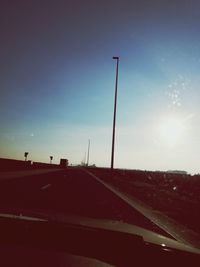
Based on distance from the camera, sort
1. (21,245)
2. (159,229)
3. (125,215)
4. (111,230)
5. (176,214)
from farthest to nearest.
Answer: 1. (176,214)
2. (125,215)
3. (159,229)
4. (111,230)
5. (21,245)

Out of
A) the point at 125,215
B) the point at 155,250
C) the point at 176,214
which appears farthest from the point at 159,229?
the point at 155,250

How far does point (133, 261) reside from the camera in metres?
3.08

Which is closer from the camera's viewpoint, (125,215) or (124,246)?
(124,246)

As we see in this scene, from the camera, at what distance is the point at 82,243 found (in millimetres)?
3438

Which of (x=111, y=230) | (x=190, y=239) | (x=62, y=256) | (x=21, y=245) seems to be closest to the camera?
(x=62, y=256)

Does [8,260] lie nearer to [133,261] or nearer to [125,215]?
[133,261]

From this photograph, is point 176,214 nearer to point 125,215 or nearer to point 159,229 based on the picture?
point 125,215

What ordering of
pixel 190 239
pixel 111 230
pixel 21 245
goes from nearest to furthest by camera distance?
pixel 21 245 < pixel 111 230 < pixel 190 239

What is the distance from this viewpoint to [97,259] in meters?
3.04

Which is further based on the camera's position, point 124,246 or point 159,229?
point 159,229

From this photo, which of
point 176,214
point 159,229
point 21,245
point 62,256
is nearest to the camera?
point 62,256

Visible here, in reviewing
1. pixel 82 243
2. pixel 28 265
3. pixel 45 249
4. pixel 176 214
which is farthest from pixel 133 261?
pixel 176 214

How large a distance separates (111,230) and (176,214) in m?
10.00

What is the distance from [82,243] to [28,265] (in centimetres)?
102
